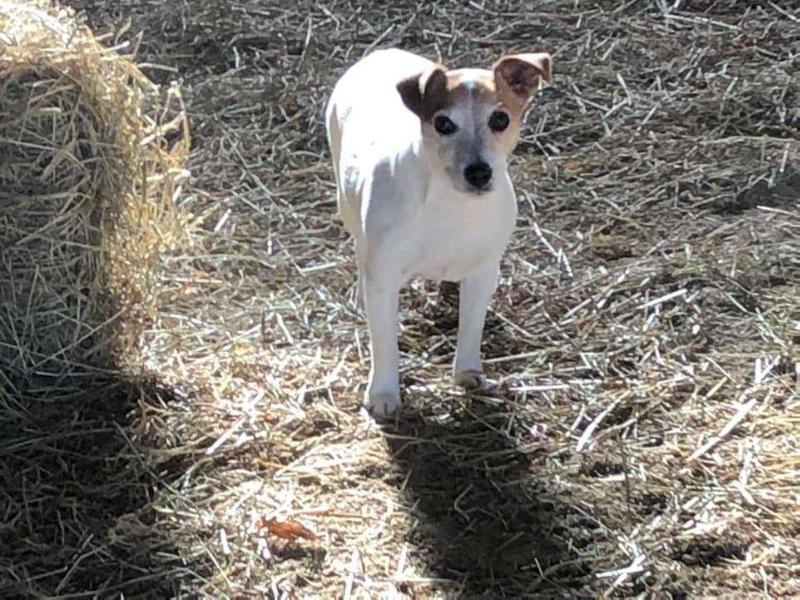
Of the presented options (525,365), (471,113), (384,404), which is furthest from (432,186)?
(525,365)

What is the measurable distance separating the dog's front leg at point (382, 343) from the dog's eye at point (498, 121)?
0.51 metres

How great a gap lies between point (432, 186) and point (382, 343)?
0.47 meters

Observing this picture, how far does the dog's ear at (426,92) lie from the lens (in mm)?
3508

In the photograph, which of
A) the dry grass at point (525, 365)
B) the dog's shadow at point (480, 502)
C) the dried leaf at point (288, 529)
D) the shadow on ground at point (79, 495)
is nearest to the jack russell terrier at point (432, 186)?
the dog's shadow at point (480, 502)

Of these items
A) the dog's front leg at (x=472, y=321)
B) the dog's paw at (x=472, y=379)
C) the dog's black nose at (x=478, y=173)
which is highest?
the dog's black nose at (x=478, y=173)

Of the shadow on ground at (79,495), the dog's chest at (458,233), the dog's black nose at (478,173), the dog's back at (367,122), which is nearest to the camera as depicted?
the shadow on ground at (79,495)

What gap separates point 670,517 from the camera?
3.38 meters

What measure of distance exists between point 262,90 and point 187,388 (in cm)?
246

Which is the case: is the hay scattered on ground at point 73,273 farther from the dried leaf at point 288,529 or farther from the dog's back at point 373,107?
the dog's back at point 373,107

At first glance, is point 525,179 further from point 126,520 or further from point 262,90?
point 126,520

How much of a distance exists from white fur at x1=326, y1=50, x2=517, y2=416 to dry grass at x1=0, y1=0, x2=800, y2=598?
20 centimetres

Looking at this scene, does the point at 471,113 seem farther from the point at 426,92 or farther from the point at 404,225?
the point at 404,225

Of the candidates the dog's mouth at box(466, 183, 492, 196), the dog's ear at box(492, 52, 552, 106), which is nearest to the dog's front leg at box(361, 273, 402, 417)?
the dog's mouth at box(466, 183, 492, 196)

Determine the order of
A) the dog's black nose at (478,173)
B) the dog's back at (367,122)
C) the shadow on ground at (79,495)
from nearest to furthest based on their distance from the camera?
the shadow on ground at (79,495) → the dog's black nose at (478,173) → the dog's back at (367,122)
